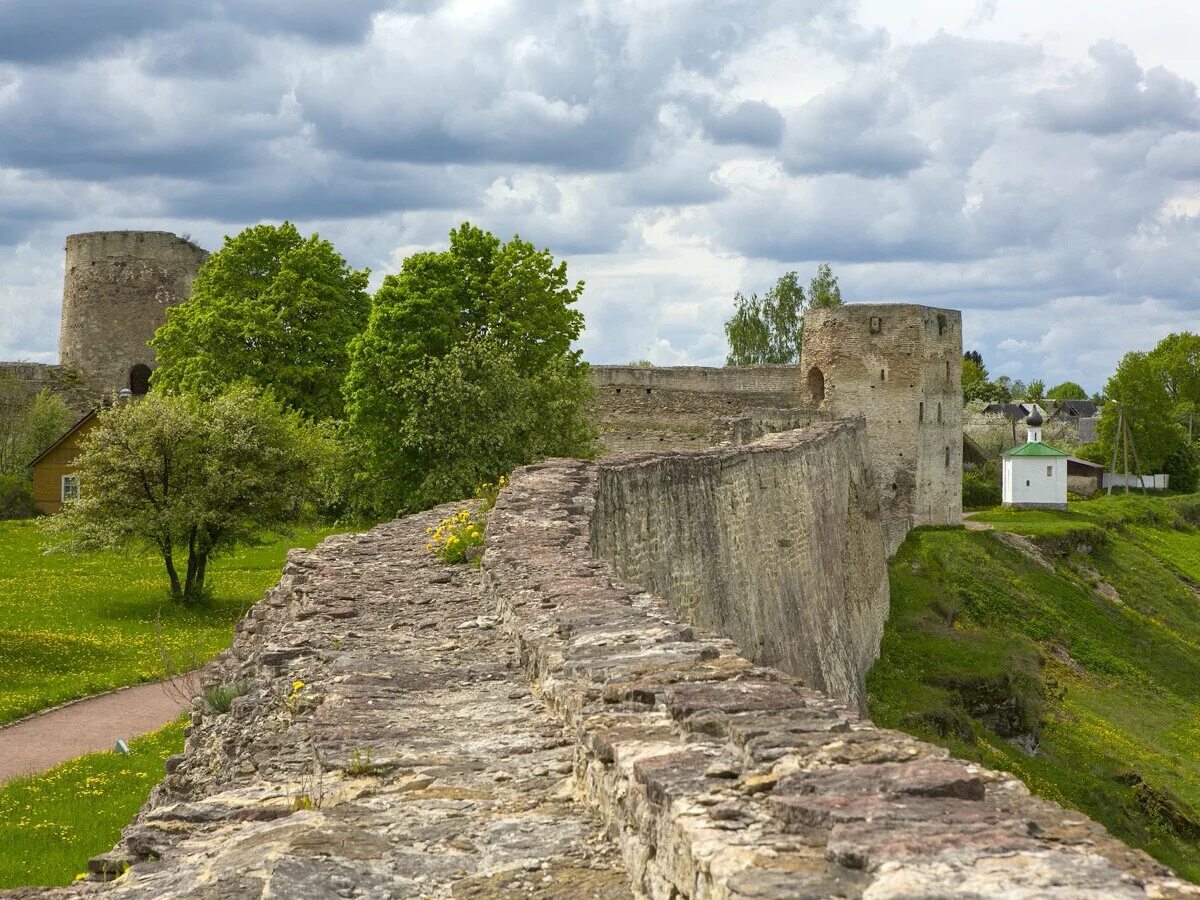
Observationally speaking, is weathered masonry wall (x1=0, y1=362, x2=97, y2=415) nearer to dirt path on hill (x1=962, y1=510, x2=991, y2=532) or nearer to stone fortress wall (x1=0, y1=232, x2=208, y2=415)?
stone fortress wall (x1=0, y1=232, x2=208, y2=415)

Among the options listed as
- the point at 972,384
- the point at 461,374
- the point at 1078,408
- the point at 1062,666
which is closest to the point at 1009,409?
the point at 972,384

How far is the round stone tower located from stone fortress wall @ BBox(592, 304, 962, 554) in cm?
1876

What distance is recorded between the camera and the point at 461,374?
31.3 m

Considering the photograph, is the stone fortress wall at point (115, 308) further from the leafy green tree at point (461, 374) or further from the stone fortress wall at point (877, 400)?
the leafy green tree at point (461, 374)

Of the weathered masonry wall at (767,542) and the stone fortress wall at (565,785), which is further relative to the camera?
the weathered masonry wall at (767,542)

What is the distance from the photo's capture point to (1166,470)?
83.1m

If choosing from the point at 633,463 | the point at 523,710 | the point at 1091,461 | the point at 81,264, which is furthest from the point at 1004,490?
the point at 523,710

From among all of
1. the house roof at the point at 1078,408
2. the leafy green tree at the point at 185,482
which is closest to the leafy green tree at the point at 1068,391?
the house roof at the point at 1078,408

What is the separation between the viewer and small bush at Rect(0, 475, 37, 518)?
44031 mm

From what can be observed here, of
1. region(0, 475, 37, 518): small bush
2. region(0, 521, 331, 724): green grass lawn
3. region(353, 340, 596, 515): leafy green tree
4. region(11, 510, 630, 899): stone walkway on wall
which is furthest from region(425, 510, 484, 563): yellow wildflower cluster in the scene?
region(0, 475, 37, 518): small bush

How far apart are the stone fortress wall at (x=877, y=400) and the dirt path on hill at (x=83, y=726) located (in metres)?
24.6

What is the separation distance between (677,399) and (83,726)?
28999 millimetres

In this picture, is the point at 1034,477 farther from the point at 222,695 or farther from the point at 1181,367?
the point at 222,695

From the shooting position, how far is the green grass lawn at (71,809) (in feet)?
37.3
